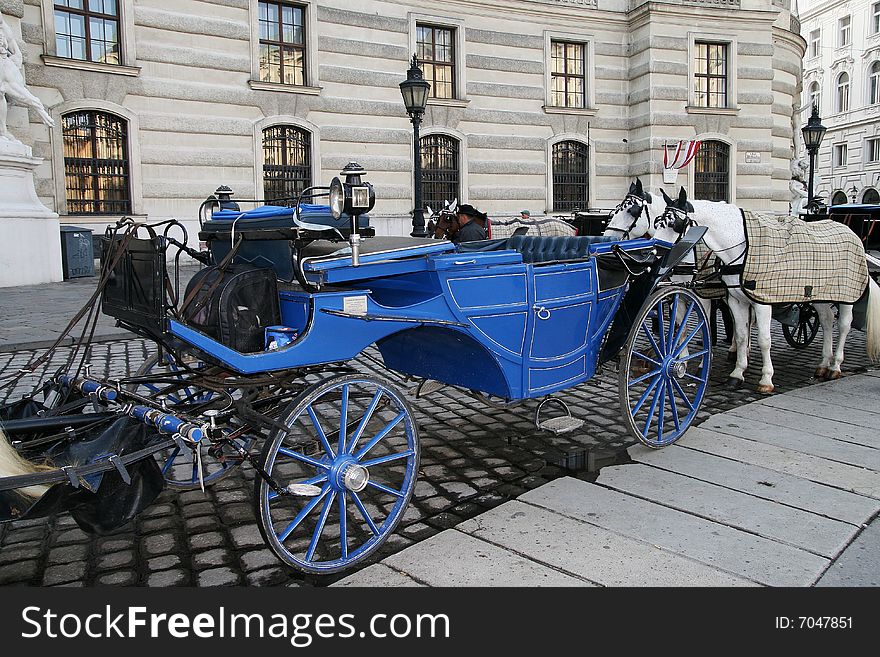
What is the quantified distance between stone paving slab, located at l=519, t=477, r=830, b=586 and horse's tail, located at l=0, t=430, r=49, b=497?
96.0 inches

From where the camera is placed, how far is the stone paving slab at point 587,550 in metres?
3.29

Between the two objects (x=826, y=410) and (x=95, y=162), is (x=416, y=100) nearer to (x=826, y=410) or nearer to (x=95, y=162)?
(x=95, y=162)

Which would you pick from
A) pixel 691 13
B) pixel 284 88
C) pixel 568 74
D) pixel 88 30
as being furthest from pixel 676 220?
pixel 691 13

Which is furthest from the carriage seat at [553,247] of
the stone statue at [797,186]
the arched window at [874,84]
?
the arched window at [874,84]

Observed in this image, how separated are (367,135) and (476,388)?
17.5 meters

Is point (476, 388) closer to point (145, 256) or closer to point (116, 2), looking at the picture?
point (145, 256)

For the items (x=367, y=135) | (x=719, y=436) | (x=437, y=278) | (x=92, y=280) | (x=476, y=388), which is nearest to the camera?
(x=437, y=278)

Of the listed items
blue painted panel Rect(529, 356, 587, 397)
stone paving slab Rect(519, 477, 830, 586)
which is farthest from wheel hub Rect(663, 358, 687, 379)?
stone paving slab Rect(519, 477, 830, 586)

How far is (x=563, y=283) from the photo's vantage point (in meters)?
4.64

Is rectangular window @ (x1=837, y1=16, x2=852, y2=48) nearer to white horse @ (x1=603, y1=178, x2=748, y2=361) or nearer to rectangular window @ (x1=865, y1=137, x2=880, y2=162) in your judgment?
rectangular window @ (x1=865, y1=137, x2=880, y2=162)

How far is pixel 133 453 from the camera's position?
9.98 feet

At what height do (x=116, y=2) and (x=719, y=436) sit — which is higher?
(x=116, y=2)

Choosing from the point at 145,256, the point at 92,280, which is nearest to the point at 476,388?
the point at 145,256

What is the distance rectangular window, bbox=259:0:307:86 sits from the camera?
1977 centimetres
